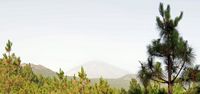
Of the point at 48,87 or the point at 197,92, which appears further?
the point at 48,87

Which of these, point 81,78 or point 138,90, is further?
point 81,78

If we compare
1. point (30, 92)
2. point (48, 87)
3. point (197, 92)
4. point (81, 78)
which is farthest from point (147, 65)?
point (48, 87)

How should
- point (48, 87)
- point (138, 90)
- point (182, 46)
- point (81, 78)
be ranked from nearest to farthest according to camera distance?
1. point (182, 46)
2. point (138, 90)
3. point (81, 78)
4. point (48, 87)

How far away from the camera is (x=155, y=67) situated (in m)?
18.3

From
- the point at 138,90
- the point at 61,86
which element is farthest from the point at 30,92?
the point at 138,90

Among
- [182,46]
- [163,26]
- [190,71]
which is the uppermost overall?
[163,26]

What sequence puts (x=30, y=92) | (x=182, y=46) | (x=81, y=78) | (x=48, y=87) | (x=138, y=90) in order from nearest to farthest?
1. (x=182, y=46)
2. (x=138, y=90)
3. (x=81, y=78)
4. (x=30, y=92)
5. (x=48, y=87)

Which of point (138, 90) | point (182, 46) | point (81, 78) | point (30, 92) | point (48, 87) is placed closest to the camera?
point (182, 46)

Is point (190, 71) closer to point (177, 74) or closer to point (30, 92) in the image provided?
point (177, 74)

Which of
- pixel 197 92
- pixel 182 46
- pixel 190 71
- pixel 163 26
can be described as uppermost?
pixel 163 26

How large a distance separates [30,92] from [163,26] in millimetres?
71804

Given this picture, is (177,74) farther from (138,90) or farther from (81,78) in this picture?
(81,78)

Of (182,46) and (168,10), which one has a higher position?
(168,10)

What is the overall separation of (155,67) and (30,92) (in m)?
71.4
